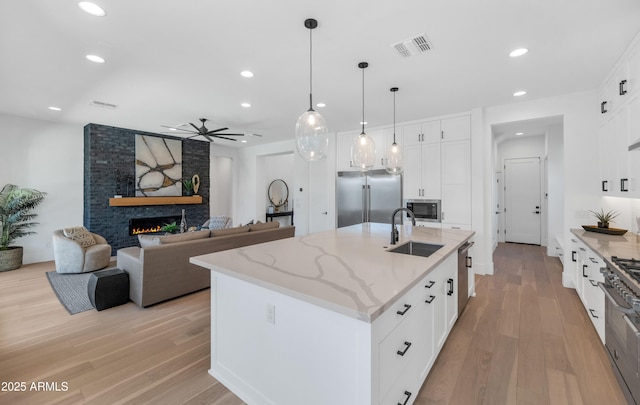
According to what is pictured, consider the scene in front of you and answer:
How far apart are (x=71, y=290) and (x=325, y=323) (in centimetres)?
415

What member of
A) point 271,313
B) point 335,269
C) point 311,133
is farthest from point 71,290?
point 335,269

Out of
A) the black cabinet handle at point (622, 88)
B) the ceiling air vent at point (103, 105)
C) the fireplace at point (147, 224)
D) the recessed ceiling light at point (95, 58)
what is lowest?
the fireplace at point (147, 224)

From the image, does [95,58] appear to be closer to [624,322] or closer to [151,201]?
[151,201]

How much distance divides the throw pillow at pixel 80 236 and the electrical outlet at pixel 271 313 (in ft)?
15.2

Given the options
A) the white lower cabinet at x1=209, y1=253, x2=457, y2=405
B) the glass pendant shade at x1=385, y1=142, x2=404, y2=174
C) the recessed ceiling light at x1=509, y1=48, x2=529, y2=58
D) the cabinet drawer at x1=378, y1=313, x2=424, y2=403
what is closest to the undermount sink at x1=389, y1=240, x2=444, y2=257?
the white lower cabinet at x1=209, y1=253, x2=457, y2=405

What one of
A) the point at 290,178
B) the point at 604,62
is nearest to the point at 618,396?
the point at 604,62

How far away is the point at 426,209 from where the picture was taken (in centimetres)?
495

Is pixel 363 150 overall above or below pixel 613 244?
above

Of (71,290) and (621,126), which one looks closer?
(621,126)

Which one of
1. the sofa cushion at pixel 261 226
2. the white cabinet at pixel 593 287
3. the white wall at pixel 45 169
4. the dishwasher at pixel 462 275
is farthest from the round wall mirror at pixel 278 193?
the white cabinet at pixel 593 287

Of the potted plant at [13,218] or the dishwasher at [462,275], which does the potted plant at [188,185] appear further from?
the dishwasher at [462,275]

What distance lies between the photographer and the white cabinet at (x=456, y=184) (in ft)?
14.7

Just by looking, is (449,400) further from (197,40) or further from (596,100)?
(596,100)

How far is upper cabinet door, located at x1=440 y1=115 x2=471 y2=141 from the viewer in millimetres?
4477
